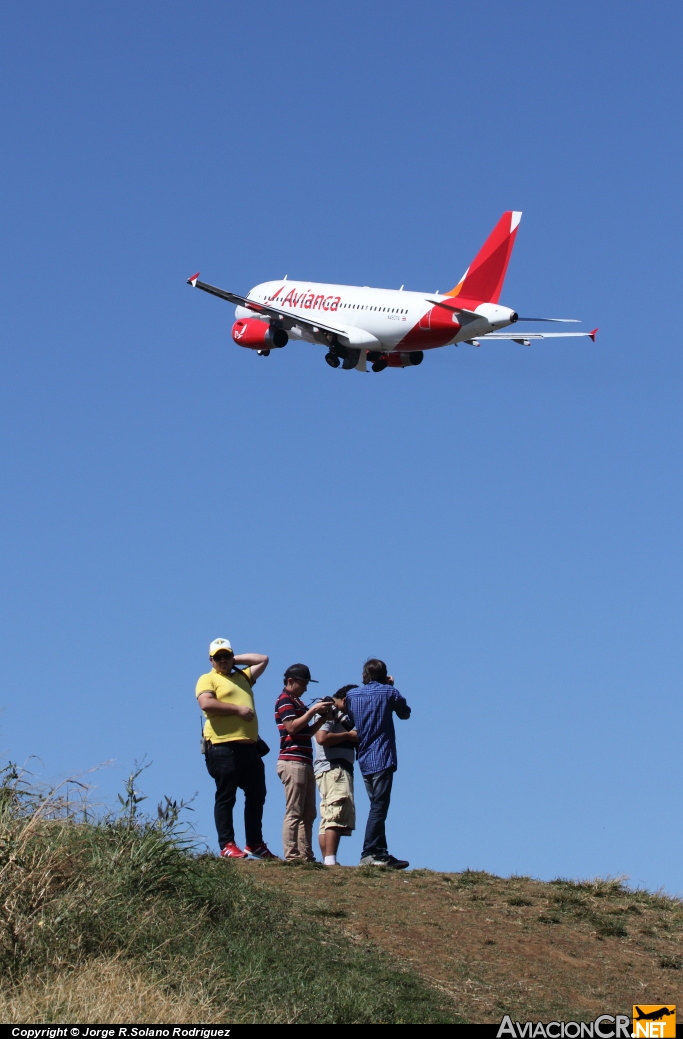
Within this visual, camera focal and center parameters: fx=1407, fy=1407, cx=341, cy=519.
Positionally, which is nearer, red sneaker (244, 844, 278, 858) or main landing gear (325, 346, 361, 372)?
red sneaker (244, 844, 278, 858)

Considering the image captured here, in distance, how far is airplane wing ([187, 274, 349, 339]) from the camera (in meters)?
39.3

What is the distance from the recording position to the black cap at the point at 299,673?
613 inches

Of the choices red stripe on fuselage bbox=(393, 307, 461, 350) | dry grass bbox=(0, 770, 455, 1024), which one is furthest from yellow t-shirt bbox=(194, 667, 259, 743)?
red stripe on fuselage bbox=(393, 307, 461, 350)

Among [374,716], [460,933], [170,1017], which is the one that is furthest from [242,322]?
[170,1017]

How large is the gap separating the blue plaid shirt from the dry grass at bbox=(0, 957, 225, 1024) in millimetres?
5090

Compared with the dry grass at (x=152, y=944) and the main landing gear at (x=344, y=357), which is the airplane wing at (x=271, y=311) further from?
the dry grass at (x=152, y=944)

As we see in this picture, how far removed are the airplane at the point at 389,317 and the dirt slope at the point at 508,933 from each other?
2281cm

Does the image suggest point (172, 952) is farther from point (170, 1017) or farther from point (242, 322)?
point (242, 322)

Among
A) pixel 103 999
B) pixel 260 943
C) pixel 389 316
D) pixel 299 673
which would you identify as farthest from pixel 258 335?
pixel 103 999

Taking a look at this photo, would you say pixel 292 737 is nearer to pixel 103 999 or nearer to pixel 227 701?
pixel 227 701

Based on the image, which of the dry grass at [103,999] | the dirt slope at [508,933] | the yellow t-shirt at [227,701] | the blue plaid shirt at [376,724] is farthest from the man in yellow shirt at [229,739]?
the dry grass at [103,999]

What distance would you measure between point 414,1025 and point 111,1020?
7.76 ft

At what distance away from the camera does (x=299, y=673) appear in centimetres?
1559

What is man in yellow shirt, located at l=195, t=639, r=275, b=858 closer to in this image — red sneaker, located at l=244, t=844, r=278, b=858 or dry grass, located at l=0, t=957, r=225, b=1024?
red sneaker, located at l=244, t=844, r=278, b=858
